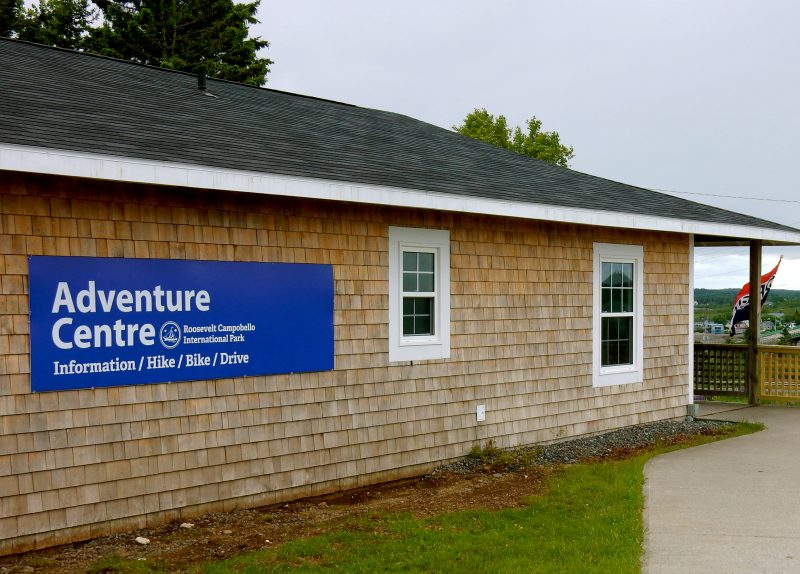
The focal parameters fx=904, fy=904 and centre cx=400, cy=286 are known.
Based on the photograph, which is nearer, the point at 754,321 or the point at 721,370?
the point at 754,321

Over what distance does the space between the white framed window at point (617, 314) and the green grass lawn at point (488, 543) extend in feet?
12.1

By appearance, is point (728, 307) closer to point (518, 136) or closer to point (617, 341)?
point (518, 136)

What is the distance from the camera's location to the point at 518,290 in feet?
33.1

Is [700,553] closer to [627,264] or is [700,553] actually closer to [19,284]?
[19,284]

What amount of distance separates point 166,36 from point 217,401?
27441 mm

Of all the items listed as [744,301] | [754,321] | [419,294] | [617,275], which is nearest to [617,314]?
[617,275]

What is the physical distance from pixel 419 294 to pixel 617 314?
141 inches

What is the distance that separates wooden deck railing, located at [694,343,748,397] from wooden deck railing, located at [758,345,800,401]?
1.01 ft

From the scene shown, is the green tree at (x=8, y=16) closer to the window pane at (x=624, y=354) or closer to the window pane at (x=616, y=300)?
the window pane at (x=616, y=300)

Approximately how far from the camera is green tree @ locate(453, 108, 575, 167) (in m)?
48.1

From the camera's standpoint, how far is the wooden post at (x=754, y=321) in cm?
1448

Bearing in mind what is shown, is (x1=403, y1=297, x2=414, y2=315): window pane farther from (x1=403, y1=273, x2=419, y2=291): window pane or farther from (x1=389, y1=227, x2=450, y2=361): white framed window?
(x1=403, y1=273, x2=419, y2=291): window pane

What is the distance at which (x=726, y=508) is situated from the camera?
742 cm

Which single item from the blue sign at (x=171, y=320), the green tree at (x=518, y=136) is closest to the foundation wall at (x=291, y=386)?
the blue sign at (x=171, y=320)
